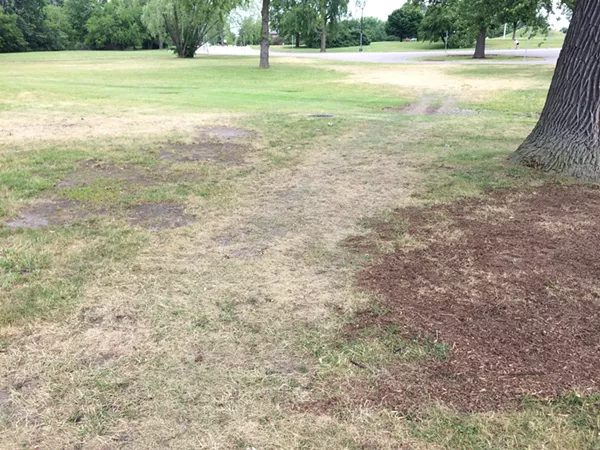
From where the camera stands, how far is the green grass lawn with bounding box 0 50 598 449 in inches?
86.2

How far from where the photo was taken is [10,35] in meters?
54.9

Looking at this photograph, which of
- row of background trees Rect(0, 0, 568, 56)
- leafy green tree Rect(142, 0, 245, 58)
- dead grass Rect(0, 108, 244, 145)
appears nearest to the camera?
dead grass Rect(0, 108, 244, 145)

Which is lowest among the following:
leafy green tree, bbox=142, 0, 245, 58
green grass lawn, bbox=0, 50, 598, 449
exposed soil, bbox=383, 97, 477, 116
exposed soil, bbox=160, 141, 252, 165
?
green grass lawn, bbox=0, 50, 598, 449

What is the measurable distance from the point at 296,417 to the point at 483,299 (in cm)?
164

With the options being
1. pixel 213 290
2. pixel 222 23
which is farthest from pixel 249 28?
pixel 213 290

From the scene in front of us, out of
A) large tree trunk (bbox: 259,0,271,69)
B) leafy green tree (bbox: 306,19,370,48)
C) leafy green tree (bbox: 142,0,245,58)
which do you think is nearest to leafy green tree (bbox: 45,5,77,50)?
leafy green tree (bbox: 142,0,245,58)

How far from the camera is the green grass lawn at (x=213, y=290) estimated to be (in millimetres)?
2189

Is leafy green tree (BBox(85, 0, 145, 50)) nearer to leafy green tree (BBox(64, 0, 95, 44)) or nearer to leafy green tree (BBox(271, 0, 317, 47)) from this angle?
leafy green tree (BBox(64, 0, 95, 44))

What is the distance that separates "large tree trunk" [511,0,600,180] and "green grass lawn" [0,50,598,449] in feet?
1.60

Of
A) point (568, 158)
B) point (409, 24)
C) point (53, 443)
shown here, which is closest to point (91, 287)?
point (53, 443)

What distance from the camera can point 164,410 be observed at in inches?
89.6

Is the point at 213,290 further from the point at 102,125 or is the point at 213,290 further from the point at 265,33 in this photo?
the point at 265,33

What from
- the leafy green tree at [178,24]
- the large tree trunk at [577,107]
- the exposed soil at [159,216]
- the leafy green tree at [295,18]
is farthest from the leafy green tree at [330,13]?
the exposed soil at [159,216]

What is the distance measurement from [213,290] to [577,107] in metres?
5.23
